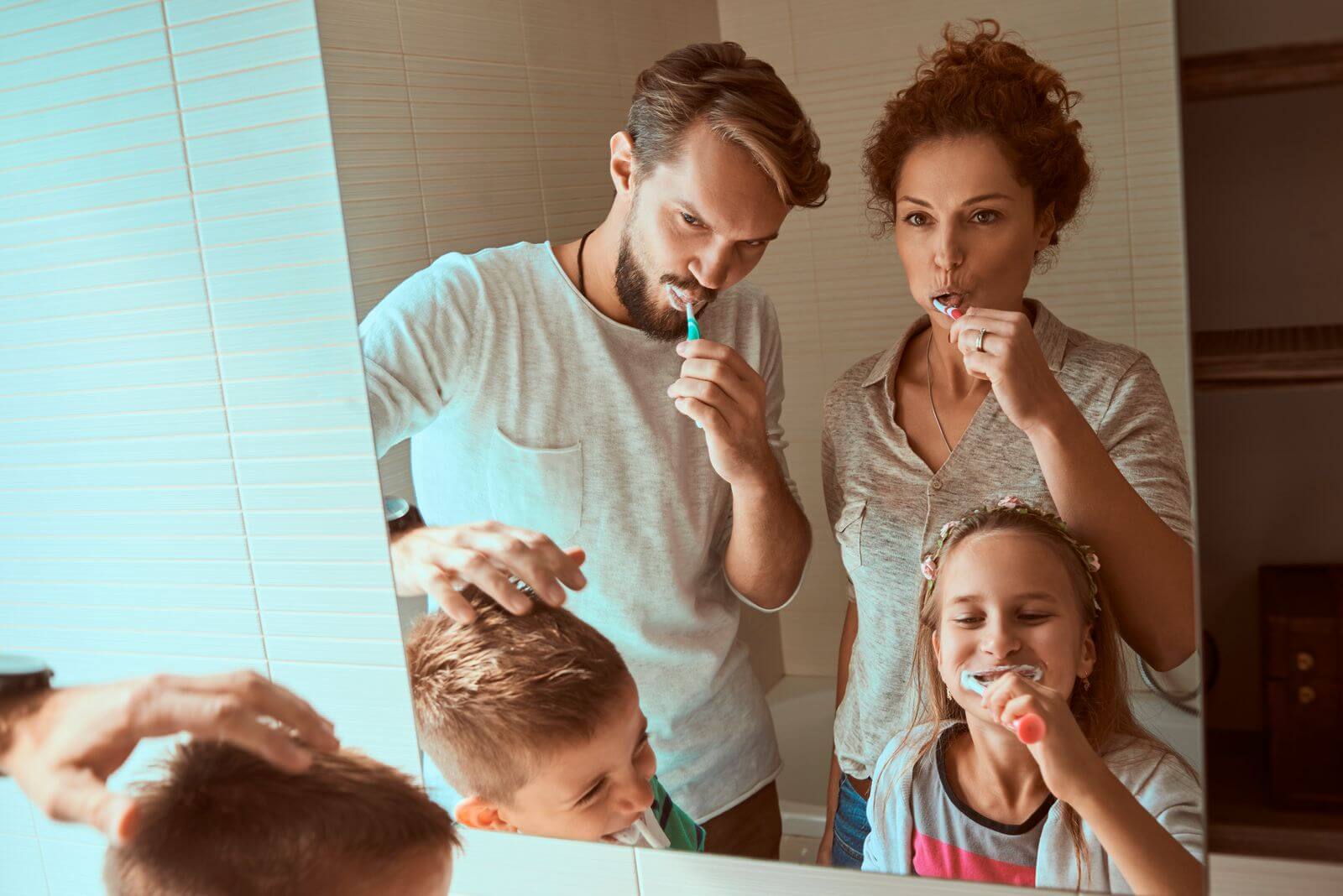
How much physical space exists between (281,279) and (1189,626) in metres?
0.98

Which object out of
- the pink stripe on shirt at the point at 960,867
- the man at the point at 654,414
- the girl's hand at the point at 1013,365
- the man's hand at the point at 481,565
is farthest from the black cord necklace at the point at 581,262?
the pink stripe on shirt at the point at 960,867

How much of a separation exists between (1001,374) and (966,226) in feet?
0.41

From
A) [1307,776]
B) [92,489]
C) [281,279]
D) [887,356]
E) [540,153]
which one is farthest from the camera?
[92,489]

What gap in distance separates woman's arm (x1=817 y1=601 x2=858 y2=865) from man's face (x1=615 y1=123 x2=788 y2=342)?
31cm

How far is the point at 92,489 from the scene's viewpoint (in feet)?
4.73

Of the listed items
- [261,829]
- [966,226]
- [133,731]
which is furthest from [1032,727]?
[133,731]

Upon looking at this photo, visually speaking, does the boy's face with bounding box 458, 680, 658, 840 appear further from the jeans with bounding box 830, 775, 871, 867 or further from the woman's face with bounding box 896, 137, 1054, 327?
the woman's face with bounding box 896, 137, 1054, 327

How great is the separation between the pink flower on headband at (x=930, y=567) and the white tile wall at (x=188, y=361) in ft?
2.06

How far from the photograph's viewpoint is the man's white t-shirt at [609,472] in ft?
3.54

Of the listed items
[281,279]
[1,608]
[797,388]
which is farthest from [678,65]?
[1,608]

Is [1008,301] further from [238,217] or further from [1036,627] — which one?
[238,217]

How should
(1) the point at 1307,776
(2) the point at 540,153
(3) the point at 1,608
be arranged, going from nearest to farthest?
(1) the point at 1307,776
(2) the point at 540,153
(3) the point at 1,608

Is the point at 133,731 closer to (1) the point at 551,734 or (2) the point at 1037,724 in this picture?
(1) the point at 551,734

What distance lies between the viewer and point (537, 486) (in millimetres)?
1139
